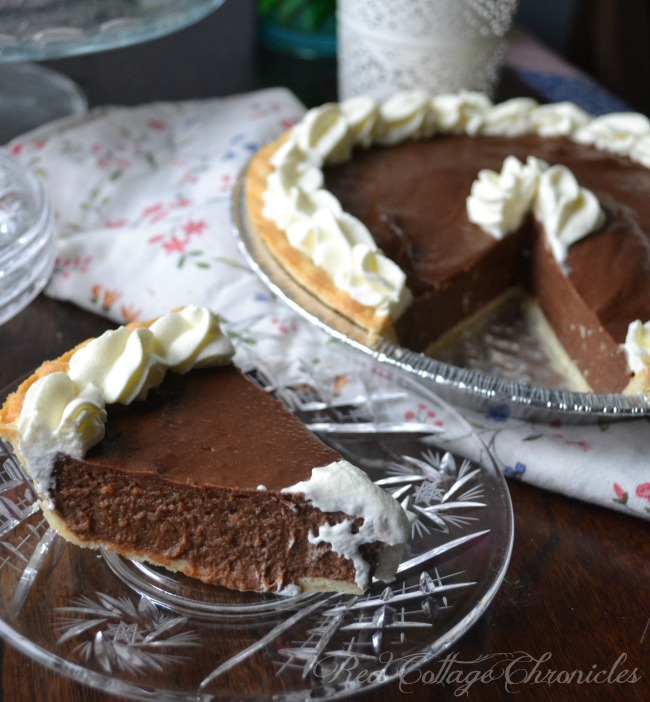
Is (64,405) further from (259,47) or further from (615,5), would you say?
(615,5)

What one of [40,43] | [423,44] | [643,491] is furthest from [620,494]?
[40,43]

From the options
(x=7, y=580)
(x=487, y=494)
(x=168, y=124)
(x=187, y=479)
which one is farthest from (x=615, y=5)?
(x=7, y=580)

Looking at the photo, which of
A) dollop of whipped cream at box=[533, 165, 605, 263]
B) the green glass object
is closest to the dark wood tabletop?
dollop of whipped cream at box=[533, 165, 605, 263]

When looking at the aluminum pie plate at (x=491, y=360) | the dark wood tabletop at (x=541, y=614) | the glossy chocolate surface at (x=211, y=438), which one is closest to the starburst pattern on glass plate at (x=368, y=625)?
the dark wood tabletop at (x=541, y=614)

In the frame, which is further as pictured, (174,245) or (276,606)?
(174,245)

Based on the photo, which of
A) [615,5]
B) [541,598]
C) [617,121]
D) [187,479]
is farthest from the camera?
[615,5]

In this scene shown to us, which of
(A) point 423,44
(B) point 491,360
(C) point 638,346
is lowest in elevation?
(B) point 491,360

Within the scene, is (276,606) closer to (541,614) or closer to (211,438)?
(211,438)

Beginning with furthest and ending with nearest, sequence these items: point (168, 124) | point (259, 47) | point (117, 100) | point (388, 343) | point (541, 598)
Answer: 1. point (259, 47)
2. point (117, 100)
3. point (168, 124)
4. point (388, 343)
5. point (541, 598)

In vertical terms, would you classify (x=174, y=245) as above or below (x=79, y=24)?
below
